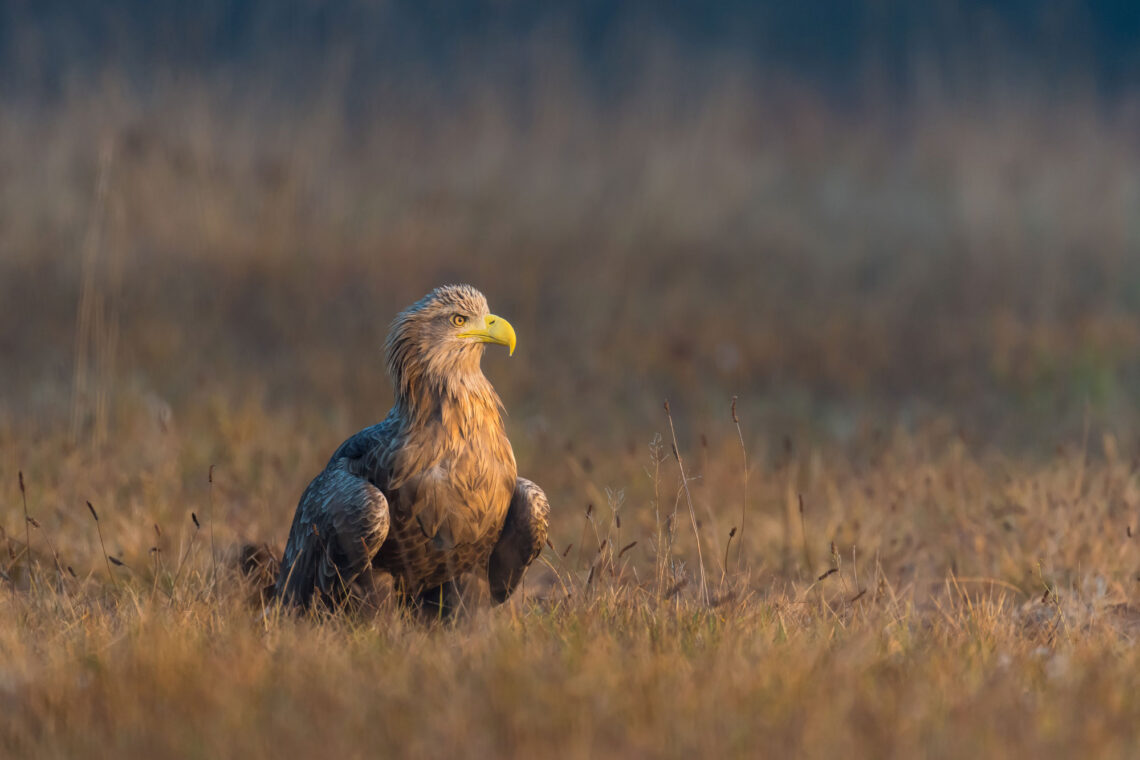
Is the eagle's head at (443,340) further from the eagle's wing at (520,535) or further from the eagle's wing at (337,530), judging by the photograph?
the eagle's wing at (520,535)

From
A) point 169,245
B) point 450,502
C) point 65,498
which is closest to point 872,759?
point 450,502

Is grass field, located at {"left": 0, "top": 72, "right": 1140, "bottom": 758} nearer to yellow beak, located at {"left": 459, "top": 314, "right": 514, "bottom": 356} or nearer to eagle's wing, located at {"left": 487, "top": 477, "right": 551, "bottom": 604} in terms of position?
eagle's wing, located at {"left": 487, "top": 477, "right": 551, "bottom": 604}

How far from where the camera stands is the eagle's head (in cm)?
483

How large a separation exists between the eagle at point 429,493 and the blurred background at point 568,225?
300cm

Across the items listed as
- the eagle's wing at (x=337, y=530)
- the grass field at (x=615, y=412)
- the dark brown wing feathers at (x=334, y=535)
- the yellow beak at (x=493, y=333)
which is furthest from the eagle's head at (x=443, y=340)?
the grass field at (x=615, y=412)

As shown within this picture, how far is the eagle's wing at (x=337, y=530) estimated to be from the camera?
452cm

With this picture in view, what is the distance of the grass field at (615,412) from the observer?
3482 millimetres

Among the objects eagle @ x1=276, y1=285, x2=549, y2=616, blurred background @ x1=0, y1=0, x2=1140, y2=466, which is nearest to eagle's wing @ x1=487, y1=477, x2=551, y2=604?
eagle @ x1=276, y1=285, x2=549, y2=616

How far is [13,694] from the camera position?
362 cm

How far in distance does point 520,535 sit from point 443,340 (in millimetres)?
742

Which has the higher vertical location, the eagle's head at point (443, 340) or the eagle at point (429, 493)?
the eagle's head at point (443, 340)

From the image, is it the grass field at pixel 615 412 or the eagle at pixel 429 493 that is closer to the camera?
the grass field at pixel 615 412

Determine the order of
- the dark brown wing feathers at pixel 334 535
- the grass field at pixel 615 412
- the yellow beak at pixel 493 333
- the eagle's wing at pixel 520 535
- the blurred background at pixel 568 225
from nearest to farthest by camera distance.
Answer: the grass field at pixel 615 412, the dark brown wing feathers at pixel 334 535, the eagle's wing at pixel 520 535, the yellow beak at pixel 493 333, the blurred background at pixel 568 225

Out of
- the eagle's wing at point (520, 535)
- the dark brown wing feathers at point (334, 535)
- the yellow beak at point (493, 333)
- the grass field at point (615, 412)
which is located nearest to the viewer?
the grass field at point (615, 412)
